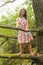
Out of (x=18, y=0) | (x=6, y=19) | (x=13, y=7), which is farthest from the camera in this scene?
(x=18, y=0)

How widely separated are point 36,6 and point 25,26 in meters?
1.12

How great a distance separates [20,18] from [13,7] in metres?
7.02

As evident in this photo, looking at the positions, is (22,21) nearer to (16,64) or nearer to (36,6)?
(36,6)

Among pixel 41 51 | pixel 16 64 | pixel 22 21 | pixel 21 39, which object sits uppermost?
pixel 22 21

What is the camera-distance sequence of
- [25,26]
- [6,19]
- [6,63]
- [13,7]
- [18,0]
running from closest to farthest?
1. [25,26]
2. [6,63]
3. [6,19]
4. [13,7]
5. [18,0]

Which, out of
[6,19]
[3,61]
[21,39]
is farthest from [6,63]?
[21,39]

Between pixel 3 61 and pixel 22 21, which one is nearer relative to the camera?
pixel 22 21

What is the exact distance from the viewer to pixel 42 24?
19.7 ft

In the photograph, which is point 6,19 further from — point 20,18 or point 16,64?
point 20,18

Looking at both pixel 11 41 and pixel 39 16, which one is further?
pixel 11 41

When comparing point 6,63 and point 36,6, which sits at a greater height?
point 36,6

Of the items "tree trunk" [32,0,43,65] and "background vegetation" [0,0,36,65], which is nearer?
"tree trunk" [32,0,43,65]

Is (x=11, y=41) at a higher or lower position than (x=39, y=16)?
lower

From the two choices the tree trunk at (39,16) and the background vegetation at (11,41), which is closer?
the tree trunk at (39,16)
